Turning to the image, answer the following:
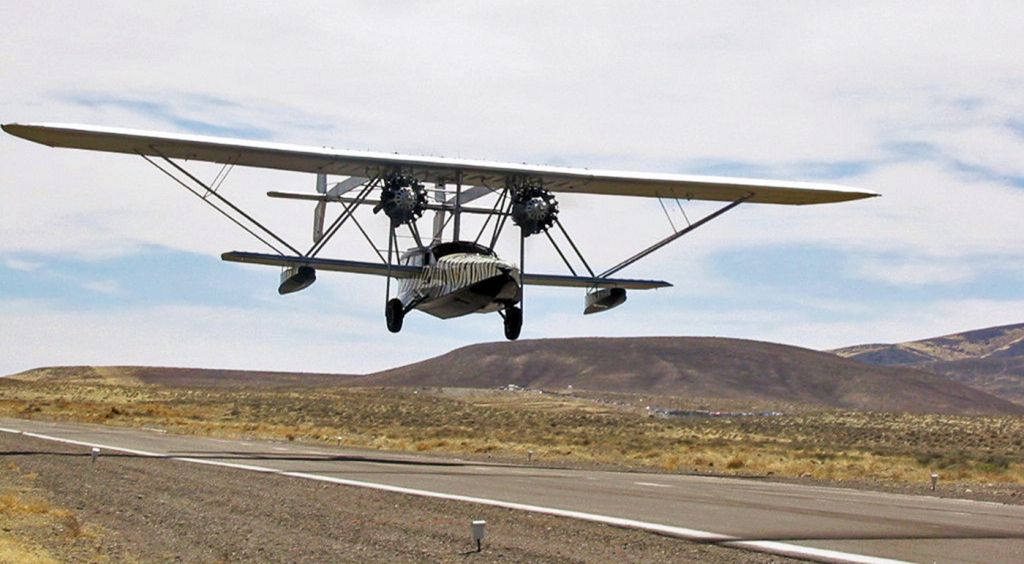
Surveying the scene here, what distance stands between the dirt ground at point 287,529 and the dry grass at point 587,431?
2140cm

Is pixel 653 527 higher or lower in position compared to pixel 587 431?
lower

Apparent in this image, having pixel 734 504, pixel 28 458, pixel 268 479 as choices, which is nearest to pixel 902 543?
pixel 734 504

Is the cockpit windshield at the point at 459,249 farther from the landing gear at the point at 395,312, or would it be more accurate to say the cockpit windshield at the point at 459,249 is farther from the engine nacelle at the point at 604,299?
the engine nacelle at the point at 604,299

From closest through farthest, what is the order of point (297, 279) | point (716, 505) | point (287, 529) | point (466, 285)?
point (287, 529), point (716, 505), point (466, 285), point (297, 279)

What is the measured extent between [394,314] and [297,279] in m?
3.20

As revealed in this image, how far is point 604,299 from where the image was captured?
1725 inches

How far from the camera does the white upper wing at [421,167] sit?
37906 millimetres

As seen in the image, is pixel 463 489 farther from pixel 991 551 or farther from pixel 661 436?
pixel 661 436

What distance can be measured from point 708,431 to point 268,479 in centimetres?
5616

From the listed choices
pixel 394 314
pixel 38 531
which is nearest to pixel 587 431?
pixel 394 314

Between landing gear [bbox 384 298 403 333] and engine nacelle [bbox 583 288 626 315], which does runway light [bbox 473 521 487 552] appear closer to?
landing gear [bbox 384 298 403 333]

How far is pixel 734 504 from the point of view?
23188mm

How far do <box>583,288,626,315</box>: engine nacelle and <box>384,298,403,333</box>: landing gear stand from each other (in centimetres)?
651

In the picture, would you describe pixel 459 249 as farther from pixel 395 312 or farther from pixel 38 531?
pixel 38 531
